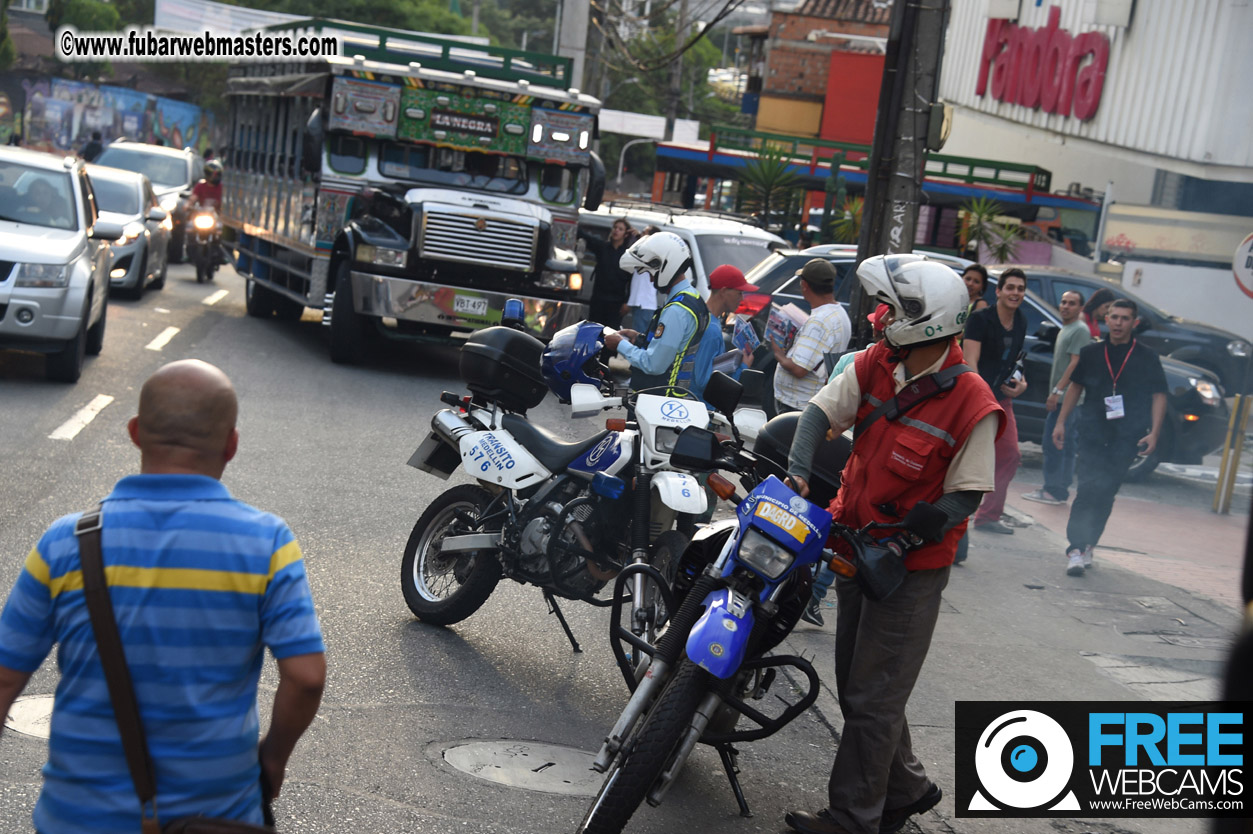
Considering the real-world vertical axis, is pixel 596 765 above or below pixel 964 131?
below

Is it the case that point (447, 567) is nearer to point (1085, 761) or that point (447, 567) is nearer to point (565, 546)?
point (565, 546)

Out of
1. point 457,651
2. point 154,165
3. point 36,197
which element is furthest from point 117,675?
point 154,165

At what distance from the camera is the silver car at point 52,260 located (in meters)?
11.1

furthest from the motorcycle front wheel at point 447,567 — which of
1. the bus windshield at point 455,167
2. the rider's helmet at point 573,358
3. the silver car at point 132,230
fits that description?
the silver car at point 132,230

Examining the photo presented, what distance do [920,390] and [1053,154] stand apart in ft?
86.9

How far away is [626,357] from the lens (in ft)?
22.5

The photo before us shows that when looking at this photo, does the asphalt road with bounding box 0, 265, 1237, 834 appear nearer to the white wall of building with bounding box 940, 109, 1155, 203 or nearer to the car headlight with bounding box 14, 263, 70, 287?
the car headlight with bounding box 14, 263, 70, 287

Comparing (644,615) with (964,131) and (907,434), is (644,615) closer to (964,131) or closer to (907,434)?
(907,434)

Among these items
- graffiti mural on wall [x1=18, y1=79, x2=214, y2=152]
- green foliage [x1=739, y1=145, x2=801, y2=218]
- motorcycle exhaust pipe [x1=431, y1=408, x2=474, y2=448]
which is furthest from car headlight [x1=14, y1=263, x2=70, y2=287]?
graffiti mural on wall [x1=18, y1=79, x2=214, y2=152]

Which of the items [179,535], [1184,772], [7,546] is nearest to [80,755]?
[179,535]

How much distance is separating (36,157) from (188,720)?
11.5m

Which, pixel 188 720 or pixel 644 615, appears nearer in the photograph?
pixel 188 720

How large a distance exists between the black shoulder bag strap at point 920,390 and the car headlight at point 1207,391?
33.3 ft

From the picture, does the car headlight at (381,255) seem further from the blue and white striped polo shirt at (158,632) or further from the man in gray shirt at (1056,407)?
the blue and white striped polo shirt at (158,632)
